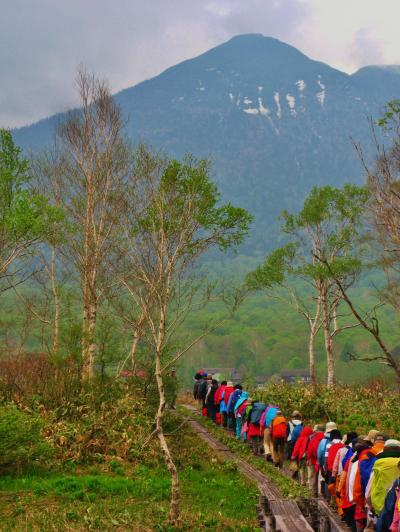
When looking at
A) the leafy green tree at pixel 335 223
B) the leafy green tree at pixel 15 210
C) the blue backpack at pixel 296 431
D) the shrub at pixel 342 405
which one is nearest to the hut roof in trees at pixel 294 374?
the leafy green tree at pixel 335 223

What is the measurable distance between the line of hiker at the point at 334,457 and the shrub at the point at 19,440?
6.70m

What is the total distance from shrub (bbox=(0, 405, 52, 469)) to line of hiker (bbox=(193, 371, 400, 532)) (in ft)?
22.0

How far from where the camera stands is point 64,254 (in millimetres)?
28406

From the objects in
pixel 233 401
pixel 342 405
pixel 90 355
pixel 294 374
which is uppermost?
pixel 90 355

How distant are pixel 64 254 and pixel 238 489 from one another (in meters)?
16.7

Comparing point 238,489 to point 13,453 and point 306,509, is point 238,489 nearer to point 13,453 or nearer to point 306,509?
point 306,509

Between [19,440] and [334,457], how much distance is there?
7.87m

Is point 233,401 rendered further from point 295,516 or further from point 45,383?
point 295,516

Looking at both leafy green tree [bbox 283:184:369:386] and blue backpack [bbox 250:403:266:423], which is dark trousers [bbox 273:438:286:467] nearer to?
blue backpack [bbox 250:403:266:423]

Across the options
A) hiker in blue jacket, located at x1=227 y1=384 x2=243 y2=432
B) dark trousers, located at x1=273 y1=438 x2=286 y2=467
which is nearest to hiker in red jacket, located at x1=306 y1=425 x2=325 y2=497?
dark trousers, located at x1=273 y1=438 x2=286 y2=467

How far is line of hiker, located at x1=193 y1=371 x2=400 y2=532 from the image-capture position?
382 inches

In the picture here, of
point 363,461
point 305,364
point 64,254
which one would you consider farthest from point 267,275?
point 305,364

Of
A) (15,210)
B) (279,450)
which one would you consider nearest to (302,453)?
(279,450)

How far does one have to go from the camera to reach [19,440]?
15.1 meters
